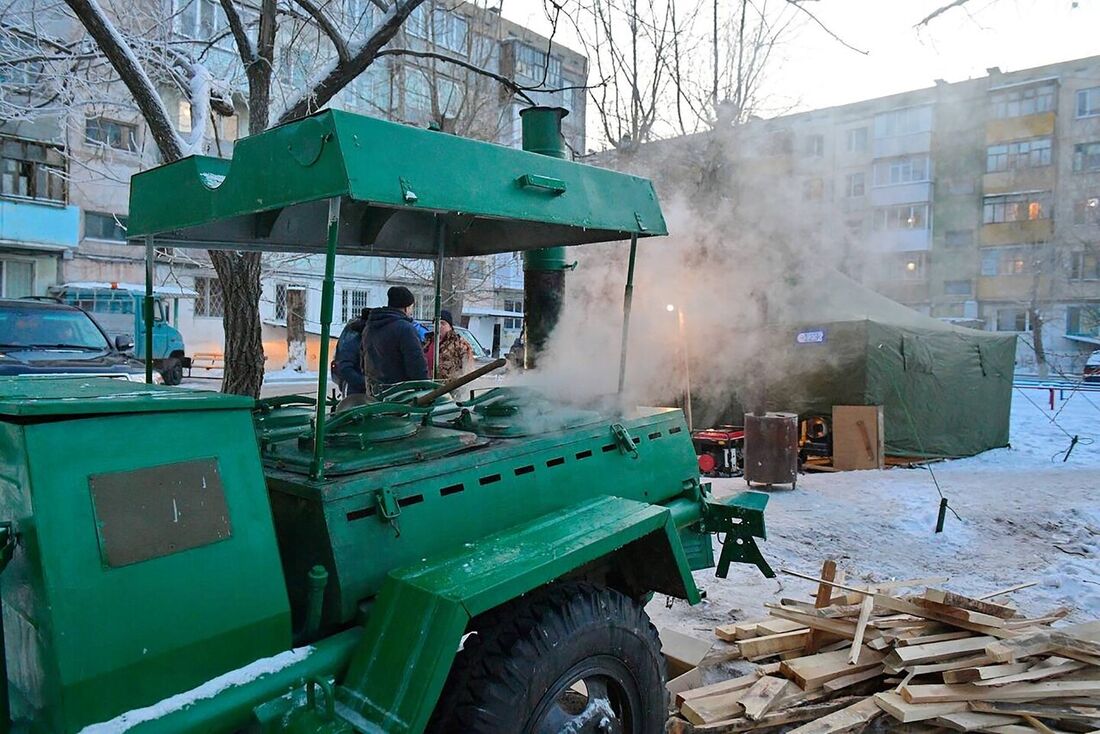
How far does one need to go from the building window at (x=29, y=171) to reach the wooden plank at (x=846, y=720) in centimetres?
2683

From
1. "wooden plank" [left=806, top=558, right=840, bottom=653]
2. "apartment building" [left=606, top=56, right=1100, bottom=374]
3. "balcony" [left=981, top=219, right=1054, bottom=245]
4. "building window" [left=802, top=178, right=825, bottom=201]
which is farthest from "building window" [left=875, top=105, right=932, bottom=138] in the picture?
"wooden plank" [left=806, top=558, right=840, bottom=653]

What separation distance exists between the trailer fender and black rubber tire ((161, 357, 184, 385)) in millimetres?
17467

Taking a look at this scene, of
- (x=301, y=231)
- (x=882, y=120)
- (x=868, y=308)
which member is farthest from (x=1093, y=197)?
(x=301, y=231)

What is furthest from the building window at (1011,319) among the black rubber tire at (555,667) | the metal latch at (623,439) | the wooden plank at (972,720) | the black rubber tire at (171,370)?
the black rubber tire at (555,667)

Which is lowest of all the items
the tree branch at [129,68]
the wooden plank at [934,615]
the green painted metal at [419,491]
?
the wooden plank at [934,615]

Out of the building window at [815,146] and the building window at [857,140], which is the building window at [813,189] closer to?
the building window at [815,146]

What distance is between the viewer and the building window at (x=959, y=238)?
3688 cm

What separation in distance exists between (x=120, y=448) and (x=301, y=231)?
2.26m

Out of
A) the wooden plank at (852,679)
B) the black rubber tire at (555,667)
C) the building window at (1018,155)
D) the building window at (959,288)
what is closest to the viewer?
the black rubber tire at (555,667)

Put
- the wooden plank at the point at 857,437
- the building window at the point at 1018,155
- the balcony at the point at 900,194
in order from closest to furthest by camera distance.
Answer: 1. the wooden plank at the point at 857,437
2. the balcony at the point at 900,194
3. the building window at the point at 1018,155

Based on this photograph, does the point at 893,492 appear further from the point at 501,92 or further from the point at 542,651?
the point at 501,92

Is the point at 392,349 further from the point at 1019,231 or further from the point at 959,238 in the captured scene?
the point at 959,238

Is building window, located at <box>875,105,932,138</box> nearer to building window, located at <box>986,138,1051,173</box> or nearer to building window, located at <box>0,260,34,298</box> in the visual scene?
building window, located at <box>986,138,1051,173</box>

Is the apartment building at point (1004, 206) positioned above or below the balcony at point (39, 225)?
above
